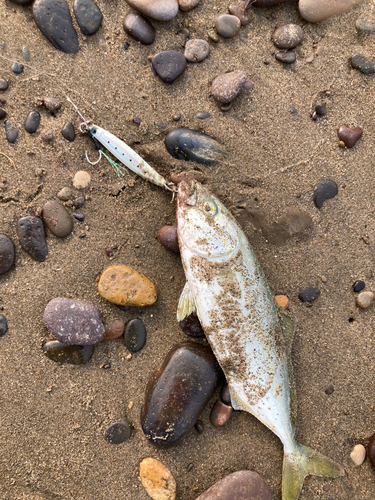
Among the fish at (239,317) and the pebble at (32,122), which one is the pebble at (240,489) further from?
the pebble at (32,122)

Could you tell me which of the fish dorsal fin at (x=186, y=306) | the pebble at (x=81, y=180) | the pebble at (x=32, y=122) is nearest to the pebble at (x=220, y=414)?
the fish dorsal fin at (x=186, y=306)

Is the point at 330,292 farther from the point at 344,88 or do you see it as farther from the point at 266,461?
the point at 344,88

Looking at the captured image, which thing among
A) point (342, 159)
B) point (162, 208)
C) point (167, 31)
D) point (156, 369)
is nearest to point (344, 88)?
point (342, 159)

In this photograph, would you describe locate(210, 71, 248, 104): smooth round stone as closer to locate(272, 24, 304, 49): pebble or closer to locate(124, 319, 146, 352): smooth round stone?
locate(272, 24, 304, 49): pebble

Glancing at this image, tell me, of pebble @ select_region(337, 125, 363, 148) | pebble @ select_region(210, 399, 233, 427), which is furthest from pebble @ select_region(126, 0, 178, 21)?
pebble @ select_region(210, 399, 233, 427)

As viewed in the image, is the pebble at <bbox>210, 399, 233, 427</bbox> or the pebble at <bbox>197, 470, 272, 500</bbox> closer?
the pebble at <bbox>197, 470, 272, 500</bbox>

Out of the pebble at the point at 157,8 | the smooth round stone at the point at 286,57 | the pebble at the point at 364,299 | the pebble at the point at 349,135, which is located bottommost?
the pebble at the point at 364,299
